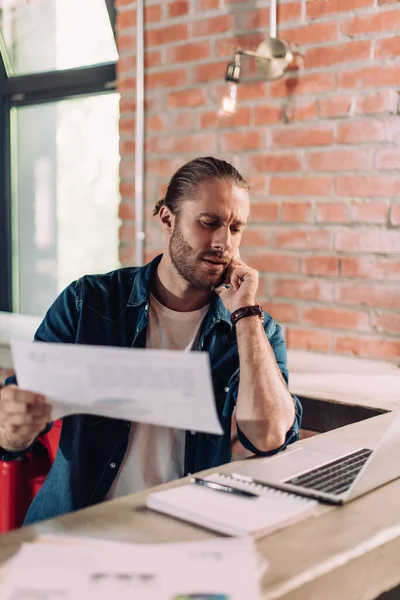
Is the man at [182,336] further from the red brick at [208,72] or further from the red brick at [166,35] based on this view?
the red brick at [166,35]

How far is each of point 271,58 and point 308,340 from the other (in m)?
0.93

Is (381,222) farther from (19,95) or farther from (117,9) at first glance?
(19,95)

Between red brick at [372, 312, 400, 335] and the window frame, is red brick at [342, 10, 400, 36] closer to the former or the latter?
red brick at [372, 312, 400, 335]

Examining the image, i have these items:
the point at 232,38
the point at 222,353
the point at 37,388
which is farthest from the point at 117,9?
the point at 37,388

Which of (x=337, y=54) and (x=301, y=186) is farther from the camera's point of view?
(x=301, y=186)

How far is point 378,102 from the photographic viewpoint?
2.12 metres

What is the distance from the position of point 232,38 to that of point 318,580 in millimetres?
2056

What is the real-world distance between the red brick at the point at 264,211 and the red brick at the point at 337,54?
18.2 inches

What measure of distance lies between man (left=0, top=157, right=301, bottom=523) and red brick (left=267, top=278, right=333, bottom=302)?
0.56 metres

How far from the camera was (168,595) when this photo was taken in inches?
29.3

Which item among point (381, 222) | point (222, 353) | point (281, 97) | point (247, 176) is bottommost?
point (222, 353)

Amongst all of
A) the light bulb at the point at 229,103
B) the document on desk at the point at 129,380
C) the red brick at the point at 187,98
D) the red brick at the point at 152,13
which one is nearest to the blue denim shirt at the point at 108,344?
the document on desk at the point at 129,380

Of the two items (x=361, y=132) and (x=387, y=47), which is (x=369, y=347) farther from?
(x=387, y=47)

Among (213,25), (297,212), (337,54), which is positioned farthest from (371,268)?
(213,25)
